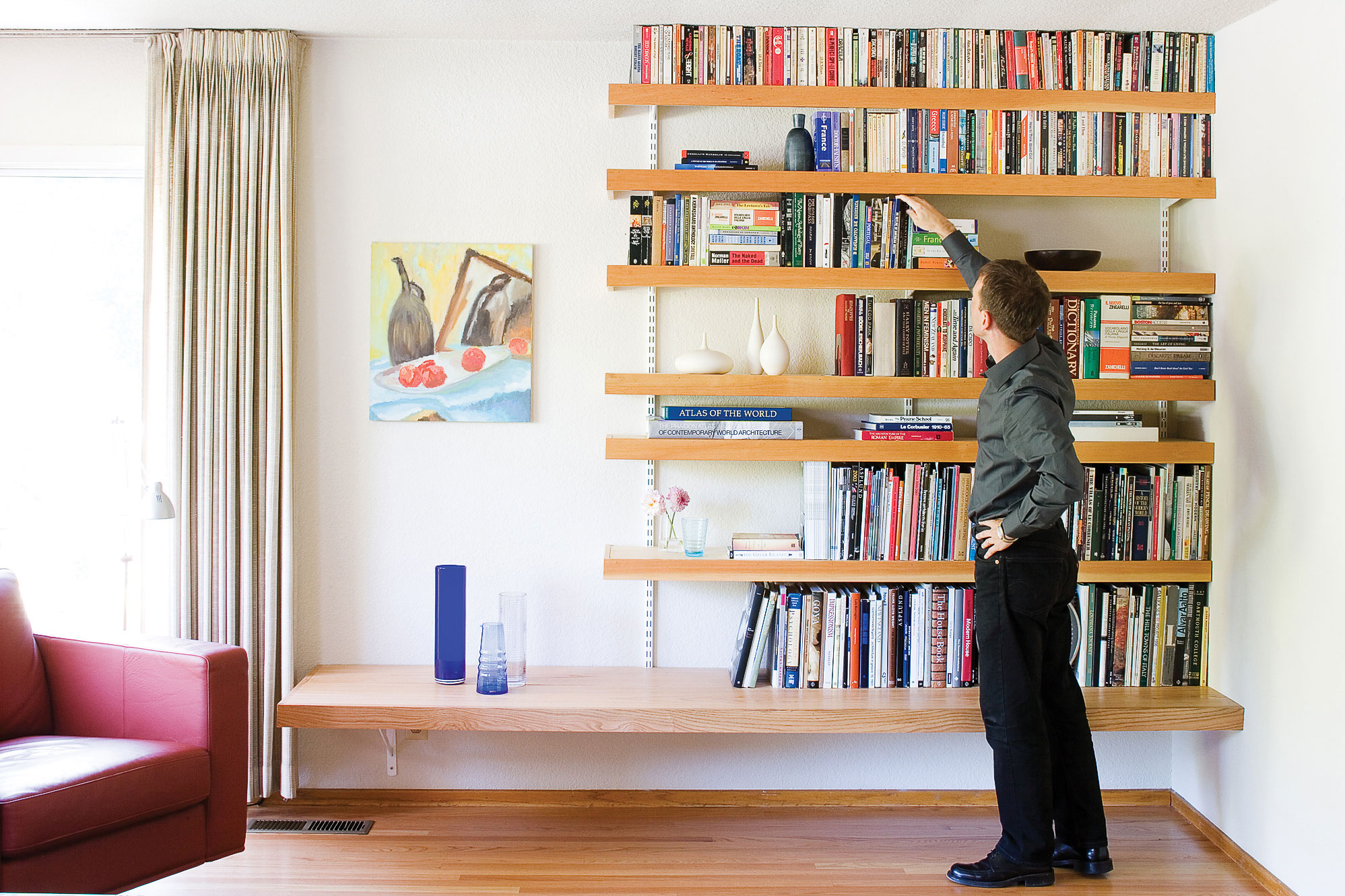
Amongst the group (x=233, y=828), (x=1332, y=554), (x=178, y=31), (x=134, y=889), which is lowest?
(x=134, y=889)

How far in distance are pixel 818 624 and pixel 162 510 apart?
195 centimetres

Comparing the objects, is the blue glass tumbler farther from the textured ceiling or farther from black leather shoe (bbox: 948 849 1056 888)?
the textured ceiling

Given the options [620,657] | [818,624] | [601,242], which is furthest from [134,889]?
[601,242]

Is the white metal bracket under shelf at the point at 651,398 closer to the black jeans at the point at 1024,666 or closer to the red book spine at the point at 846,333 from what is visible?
the red book spine at the point at 846,333

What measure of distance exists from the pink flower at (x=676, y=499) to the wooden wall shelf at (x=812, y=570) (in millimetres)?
165

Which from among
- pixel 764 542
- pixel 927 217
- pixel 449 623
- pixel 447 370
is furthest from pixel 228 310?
pixel 927 217

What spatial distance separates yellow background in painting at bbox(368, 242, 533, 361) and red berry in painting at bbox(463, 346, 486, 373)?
0.11 meters

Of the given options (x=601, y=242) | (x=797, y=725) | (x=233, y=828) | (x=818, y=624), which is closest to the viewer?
(x=233, y=828)

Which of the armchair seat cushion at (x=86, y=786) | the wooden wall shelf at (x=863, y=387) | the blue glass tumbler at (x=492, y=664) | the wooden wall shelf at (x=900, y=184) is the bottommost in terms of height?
the armchair seat cushion at (x=86, y=786)

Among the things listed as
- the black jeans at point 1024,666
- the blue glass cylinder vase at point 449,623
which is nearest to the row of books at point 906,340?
the black jeans at point 1024,666

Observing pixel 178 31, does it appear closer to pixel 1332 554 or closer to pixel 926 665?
pixel 926 665

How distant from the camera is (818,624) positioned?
2.78 meters

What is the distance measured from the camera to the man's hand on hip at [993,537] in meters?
2.38

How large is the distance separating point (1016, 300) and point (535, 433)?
1508 millimetres
